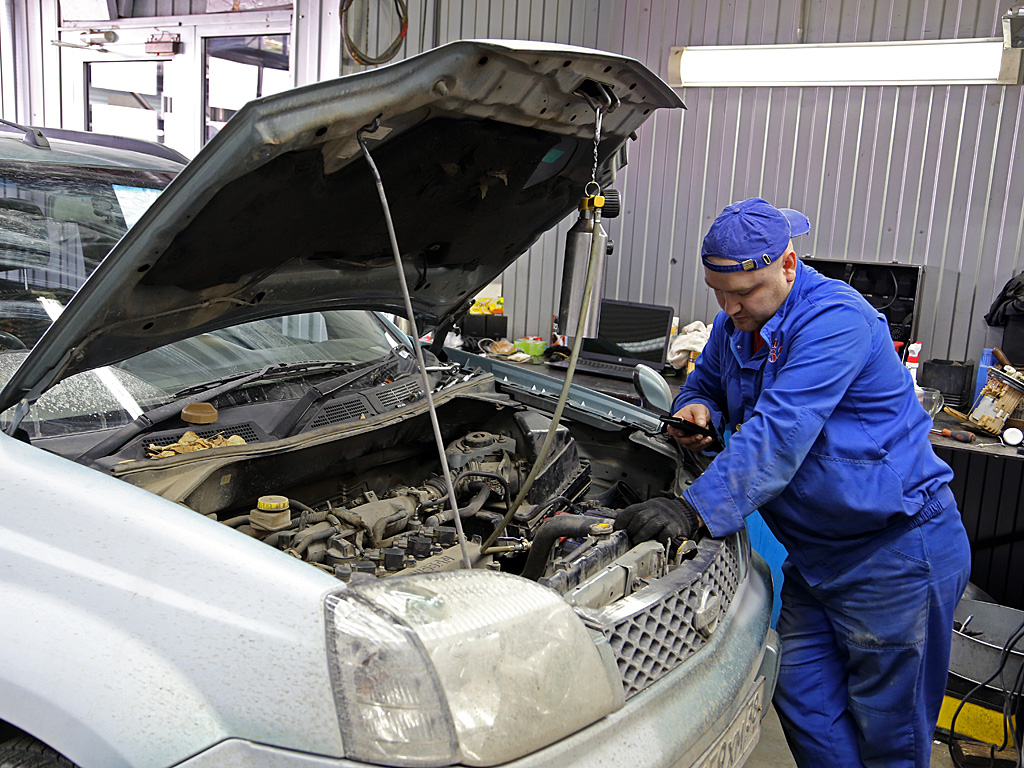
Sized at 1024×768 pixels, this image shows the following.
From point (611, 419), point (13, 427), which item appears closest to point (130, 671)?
point (13, 427)

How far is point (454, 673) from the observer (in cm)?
112

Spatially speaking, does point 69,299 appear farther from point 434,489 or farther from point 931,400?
point 931,400

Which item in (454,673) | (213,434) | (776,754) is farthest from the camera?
(776,754)

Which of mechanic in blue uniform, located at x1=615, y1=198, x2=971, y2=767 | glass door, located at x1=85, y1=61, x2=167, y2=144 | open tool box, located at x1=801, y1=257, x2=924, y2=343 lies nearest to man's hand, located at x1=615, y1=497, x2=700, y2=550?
mechanic in blue uniform, located at x1=615, y1=198, x2=971, y2=767

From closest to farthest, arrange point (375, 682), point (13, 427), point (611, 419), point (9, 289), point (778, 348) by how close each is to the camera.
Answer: point (375, 682) < point (13, 427) < point (9, 289) < point (778, 348) < point (611, 419)

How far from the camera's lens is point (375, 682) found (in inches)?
43.4

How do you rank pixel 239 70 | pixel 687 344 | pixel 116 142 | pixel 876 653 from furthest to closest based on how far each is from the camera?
pixel 239 70, pixel 687 344, pixel 116 142, pixel 876 653

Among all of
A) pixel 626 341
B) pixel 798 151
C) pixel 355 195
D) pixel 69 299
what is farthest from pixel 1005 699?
pixel 798 151

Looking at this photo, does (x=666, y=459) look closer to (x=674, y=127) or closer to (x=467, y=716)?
(x=467, y=716)

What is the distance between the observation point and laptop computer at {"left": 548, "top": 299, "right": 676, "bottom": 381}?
5.14 metres

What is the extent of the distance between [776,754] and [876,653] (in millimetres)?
1096

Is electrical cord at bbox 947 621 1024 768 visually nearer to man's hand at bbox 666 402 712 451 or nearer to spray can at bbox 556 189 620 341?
man's hand at bbox 666 402 712 451

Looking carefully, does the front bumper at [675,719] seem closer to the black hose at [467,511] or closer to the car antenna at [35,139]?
the black hose at [467,511]

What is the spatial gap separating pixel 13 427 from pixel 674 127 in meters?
4.92
